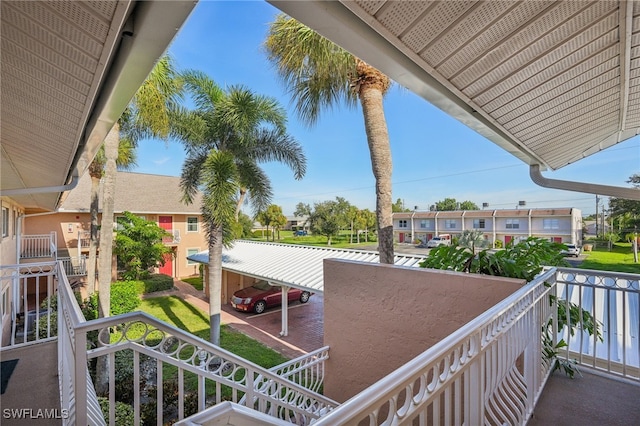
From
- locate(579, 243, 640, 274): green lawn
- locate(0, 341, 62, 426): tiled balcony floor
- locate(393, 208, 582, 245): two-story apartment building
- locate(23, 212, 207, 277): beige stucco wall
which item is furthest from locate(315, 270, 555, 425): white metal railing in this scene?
locate(393, 208, 582, 245): two-story apartment building

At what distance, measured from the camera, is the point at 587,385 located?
3.02 metres

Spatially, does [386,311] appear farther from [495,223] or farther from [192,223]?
[495,223]

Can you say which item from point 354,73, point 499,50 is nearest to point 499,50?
point 499,50

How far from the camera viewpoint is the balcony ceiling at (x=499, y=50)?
1.46 m

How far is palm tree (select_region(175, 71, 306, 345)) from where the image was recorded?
8.60 metres

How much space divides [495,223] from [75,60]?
28.6 m

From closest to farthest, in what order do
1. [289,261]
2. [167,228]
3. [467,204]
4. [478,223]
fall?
[289,261] < [167,228] < [478,223] < [467,204]

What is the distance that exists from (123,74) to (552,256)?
4.45 metres

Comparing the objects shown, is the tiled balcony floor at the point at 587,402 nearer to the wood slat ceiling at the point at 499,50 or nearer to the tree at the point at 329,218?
the wood slat ceiling at the point at 499,50

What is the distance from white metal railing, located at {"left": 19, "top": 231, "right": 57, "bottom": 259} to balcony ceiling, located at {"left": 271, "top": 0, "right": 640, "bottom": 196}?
52.1 feet

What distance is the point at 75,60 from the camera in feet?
4.74

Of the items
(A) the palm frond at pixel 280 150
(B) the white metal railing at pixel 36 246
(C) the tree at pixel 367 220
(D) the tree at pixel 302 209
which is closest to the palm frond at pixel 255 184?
(A) the palm frond at pixel 280 150

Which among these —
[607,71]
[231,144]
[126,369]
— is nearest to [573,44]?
[607,71]

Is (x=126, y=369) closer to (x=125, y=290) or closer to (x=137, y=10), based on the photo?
(x=125, y=290)
